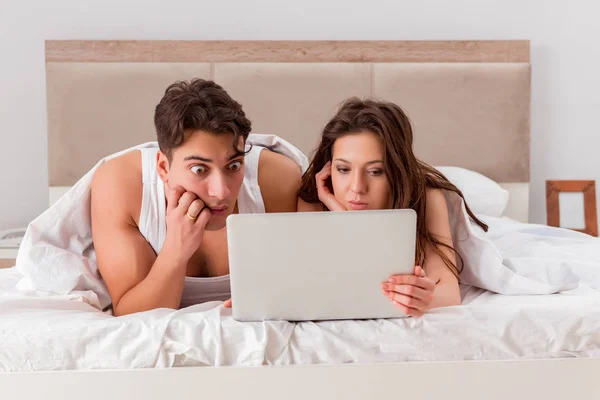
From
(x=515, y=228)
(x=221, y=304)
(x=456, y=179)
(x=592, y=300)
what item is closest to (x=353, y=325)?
(x=221, y=304)

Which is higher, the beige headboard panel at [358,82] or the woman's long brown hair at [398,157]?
the beige headboard panel at [358,82]

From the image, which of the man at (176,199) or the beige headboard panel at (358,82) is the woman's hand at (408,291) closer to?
the man at (176,199)

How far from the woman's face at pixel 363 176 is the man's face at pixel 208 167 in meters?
0.30

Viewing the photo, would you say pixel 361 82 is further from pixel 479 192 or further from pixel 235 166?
pixel 235 166

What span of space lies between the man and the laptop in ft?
1.01

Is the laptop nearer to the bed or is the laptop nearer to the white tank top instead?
the bed

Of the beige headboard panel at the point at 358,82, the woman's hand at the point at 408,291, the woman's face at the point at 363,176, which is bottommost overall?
the woman's hand at the point at 408,291

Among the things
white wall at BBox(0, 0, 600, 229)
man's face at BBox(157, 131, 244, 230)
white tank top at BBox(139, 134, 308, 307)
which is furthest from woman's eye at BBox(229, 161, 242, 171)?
white wall at BBox(0, 0, 600, 229)

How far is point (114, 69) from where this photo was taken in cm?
326

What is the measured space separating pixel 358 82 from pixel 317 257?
2.19m
